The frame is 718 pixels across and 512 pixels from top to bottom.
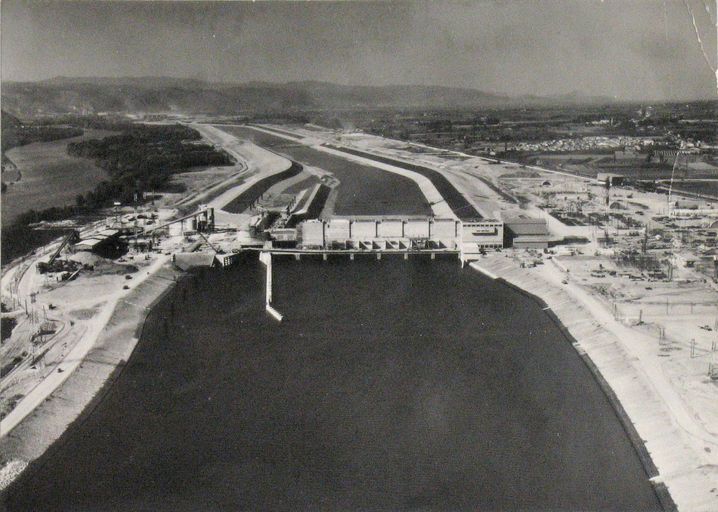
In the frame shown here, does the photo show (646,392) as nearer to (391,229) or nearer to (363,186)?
(391,229)

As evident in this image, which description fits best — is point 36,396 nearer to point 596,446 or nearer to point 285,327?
point 285,327

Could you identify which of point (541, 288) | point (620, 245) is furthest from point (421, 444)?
point (620, 245)

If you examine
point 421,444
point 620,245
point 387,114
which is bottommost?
point 421,444

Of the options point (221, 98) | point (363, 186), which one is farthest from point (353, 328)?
point (221, 98)

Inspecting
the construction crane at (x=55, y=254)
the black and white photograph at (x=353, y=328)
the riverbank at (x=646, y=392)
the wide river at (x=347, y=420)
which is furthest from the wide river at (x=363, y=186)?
the wide river at (x=347, y=420)

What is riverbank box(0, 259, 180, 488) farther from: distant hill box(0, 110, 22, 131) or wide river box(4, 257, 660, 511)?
distant hill box(0, 110, 22, 131)

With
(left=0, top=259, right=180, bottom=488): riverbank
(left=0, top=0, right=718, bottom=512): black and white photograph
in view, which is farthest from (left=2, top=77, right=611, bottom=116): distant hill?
(left=0, top=259, right=180, bottom=488): riverbank

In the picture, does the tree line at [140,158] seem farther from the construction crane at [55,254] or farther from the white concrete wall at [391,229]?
the white concrete wall at [391,229]
